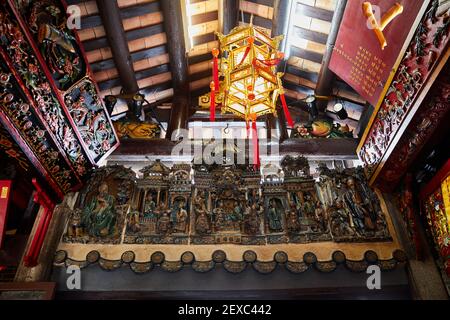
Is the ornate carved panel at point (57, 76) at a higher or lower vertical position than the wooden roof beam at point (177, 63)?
lower

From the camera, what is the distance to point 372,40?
3.94 metres

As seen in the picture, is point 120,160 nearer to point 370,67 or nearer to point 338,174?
point 338,174

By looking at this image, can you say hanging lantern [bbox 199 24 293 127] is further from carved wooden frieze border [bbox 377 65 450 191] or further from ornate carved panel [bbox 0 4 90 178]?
ornate carved panel [bbox 0 4 90 178]

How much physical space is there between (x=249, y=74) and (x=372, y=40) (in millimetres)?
1496

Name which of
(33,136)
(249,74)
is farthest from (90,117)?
(249,74)

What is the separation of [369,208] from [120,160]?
12.4ft

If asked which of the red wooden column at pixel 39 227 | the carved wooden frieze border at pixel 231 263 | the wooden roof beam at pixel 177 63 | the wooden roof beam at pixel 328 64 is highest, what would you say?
the wooden roof beam at pixel 177 63

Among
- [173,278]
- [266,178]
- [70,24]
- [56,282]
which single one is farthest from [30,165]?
[266,178]

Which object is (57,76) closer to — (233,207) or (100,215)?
(100,215)

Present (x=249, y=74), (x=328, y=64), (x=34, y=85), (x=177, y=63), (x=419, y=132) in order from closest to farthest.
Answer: (x=34, y=85), (x=419, y=132), (x=249, y=74), (x=328, y=64), (x=177, y=63)

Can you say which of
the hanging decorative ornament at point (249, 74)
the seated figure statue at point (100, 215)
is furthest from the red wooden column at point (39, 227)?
the hanging decorative ornament at point (249, 74)

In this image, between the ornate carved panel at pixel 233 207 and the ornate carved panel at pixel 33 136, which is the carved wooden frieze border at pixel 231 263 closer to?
the ornate carved panel at pixel 233 207

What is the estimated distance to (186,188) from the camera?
4566 mm

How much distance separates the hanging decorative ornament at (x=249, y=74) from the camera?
166 inches
